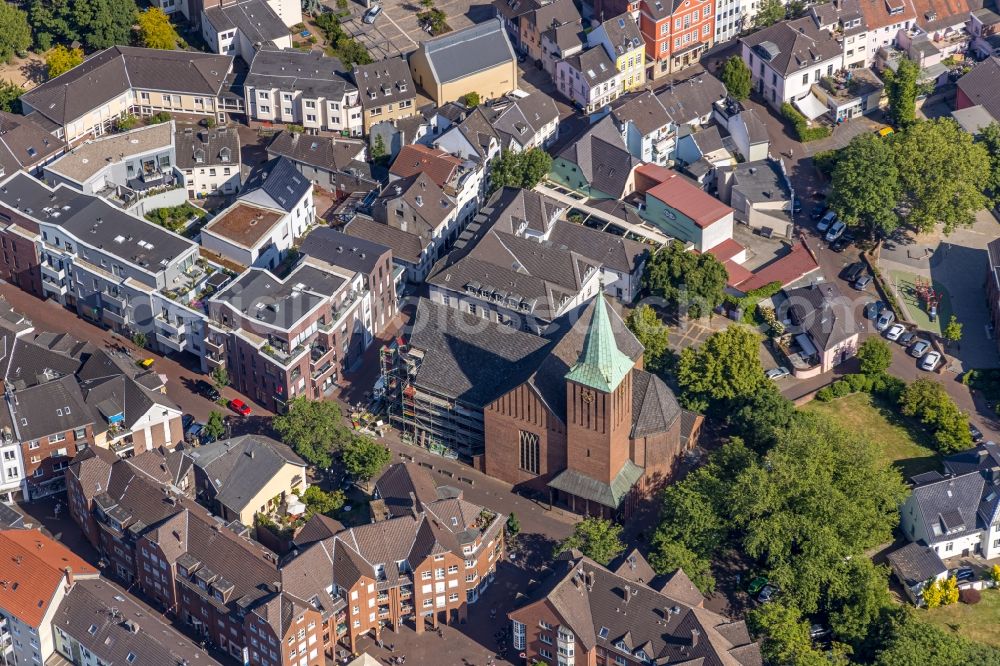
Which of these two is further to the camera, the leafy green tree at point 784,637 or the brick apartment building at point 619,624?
the leafy green tree at point 784,637

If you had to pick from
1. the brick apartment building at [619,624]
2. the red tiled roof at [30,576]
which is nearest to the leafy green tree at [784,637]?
the brick apartment building at [619,624]

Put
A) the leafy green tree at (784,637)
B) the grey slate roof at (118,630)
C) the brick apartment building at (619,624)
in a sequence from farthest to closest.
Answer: the leafy green tree at (784,637)
the grey slate roof at (118,630)
the brick apartment building at (619,624)

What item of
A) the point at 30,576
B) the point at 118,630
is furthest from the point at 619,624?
the point at 30,576

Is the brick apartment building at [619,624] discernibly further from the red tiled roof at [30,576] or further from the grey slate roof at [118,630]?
the red tiled roof at [30,576]

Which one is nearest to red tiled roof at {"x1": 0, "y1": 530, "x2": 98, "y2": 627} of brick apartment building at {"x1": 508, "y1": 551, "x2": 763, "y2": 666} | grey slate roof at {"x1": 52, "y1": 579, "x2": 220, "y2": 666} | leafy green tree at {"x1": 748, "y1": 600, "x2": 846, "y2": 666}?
grey slate roof at {"x1": 52, "y1": 579, "x2": 220, "y2": 666}

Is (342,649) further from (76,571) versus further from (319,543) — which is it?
(76,571)

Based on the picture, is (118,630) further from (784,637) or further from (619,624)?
(784,637)
